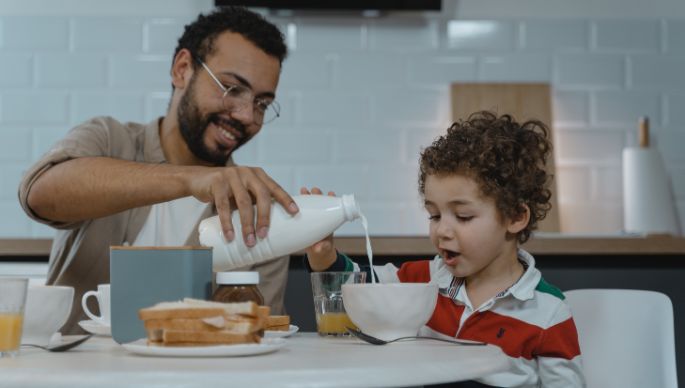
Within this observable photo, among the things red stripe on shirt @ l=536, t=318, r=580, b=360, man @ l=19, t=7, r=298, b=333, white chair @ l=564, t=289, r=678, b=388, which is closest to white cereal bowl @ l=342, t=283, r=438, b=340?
man @ l=19, t=7, r=298, b=333

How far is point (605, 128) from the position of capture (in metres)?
3.04

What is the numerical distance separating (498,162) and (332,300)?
1.75 feet

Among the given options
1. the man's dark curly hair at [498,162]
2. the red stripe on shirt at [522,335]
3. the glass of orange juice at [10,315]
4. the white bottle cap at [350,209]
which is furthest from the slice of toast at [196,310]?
the man's dark curly hair at [498,162]

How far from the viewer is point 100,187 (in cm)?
142

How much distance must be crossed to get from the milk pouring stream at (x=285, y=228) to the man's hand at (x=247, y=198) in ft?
0.04

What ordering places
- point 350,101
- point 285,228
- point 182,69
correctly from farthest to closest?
point 350,101 < point 182,69 < point 285,228

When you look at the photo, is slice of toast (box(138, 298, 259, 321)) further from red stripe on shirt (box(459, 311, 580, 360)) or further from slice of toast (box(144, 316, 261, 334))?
red stripe on shirt (box(459, 311, 580, 360))

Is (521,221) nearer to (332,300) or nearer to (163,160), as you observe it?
(332,300)

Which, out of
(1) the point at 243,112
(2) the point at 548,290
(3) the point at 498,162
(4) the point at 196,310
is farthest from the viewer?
(1) the point at 243,112

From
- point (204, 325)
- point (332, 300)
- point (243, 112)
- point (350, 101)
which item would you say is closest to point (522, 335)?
point (332, 300)

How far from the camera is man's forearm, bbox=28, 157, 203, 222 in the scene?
129 centimetres

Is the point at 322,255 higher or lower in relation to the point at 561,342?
higher

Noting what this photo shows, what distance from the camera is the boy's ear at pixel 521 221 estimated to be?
65.9 inches

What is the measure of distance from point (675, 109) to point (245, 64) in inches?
66.3
